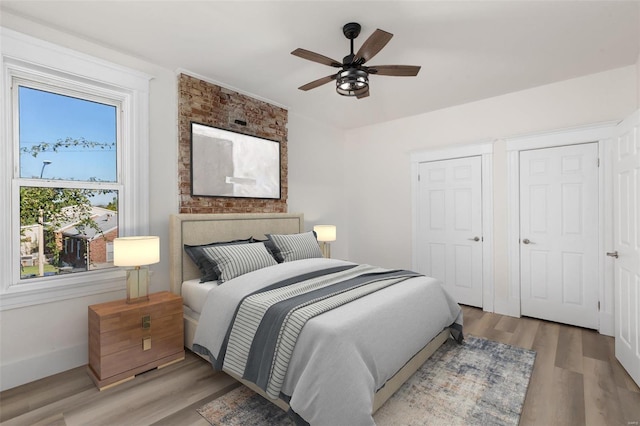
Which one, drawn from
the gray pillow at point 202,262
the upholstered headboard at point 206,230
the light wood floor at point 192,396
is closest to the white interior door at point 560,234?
the light wood floor at point 192,396

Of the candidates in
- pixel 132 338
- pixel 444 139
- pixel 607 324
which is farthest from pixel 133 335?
pixel 607 324

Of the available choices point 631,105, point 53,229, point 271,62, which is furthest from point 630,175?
point 53,229

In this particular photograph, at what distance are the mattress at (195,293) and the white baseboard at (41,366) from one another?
858 millimetres

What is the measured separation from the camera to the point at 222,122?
3.58 m

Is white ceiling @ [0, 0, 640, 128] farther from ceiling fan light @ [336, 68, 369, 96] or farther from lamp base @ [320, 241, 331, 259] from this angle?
lamp base @ [320, 241, 331, 259]

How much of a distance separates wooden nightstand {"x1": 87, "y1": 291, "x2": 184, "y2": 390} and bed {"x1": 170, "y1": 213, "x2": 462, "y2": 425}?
0.64ft

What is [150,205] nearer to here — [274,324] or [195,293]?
[195,293]

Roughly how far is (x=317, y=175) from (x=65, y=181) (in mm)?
3150

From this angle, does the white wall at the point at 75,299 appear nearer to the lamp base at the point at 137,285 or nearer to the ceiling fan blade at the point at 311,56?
the lamp base at the point at 137,285

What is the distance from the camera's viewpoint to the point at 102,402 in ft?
6.85

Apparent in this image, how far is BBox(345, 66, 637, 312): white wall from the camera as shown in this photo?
3289mm

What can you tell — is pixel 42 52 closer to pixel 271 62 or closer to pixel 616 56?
pixel 271 62

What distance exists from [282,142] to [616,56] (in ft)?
11.9

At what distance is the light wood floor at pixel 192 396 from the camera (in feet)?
6.28
